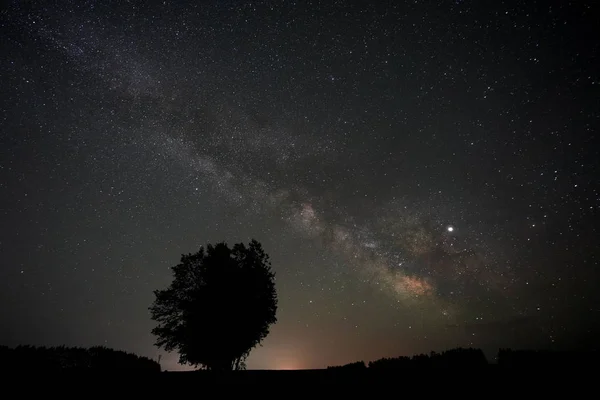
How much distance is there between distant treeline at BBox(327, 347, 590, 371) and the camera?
23.0 ft

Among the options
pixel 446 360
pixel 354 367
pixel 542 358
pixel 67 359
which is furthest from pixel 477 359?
pixel 67 359

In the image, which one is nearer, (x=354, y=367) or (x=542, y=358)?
(x=542, y=358)

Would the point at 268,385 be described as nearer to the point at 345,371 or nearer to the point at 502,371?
the point at 345,371

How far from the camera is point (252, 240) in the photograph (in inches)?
1109

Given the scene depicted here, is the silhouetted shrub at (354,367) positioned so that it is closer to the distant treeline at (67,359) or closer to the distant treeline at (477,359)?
the distant treeline at (477,359)

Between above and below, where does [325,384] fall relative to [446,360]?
below

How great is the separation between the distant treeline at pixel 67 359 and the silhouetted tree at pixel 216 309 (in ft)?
15.5

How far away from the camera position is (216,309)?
75.4ft

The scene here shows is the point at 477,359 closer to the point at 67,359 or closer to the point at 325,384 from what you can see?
the point at 325,384

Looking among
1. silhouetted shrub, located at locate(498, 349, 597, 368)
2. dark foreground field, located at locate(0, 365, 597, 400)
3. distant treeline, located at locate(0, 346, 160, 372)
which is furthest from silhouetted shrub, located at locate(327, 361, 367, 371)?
distant treeline, located at locate(0, 346, 160, 372)

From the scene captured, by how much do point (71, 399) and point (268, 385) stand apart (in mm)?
5323

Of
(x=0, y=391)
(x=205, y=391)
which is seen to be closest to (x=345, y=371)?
(x=205, y=391)

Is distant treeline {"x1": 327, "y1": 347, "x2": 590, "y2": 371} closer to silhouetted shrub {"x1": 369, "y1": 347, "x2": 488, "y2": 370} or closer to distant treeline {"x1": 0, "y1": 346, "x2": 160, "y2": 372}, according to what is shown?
silhouetted shrub {"x1": 369, "y1": 347, "x2": 488, "y2": 370}

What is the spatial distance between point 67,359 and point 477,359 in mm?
16037
